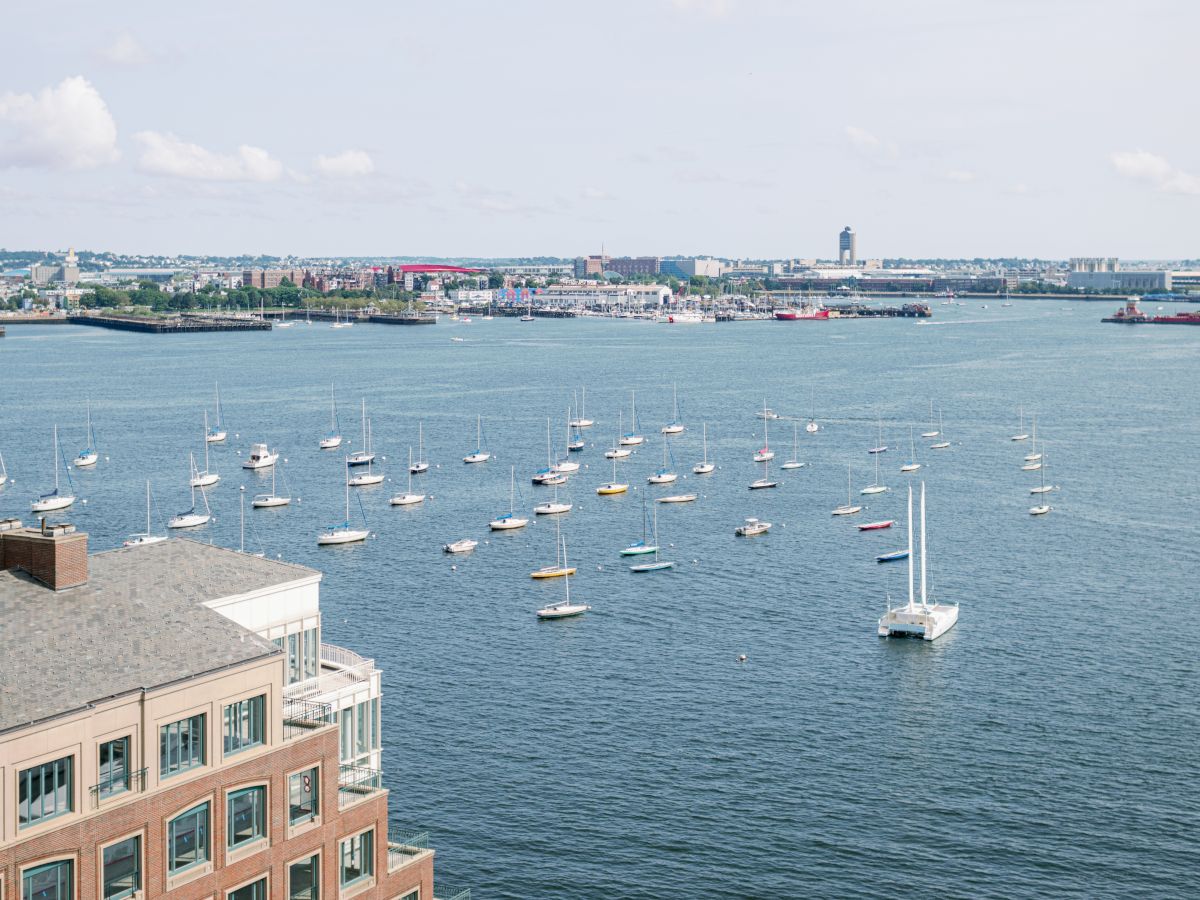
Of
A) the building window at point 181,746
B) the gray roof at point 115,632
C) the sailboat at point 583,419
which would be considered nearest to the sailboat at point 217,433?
the sailboat at point 583,419

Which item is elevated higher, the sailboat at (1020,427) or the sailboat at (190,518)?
the sailboat at (1020,427)

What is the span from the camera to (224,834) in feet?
79.3

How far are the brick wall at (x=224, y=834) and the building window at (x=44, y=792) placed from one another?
0.25 m

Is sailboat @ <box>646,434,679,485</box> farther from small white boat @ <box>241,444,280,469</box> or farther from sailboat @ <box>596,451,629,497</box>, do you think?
small white boat @ <box>241,444,280,469</box>

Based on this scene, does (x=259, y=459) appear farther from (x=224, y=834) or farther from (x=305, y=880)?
(x=224, y=834)

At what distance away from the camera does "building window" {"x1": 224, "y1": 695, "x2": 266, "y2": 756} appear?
80.0ft

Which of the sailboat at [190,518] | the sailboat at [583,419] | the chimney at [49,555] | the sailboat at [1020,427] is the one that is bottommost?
the sailboat at [190,518]

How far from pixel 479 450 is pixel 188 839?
111582mm

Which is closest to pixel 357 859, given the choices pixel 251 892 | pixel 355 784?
pixel 355 784

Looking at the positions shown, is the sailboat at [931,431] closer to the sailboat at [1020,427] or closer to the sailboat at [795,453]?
the sailboat at [1020,427]

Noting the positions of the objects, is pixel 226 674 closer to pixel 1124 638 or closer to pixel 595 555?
pixel 1124 638

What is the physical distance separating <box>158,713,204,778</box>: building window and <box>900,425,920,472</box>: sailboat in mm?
105372

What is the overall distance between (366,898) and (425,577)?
191ft

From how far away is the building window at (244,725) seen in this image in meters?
24.4
